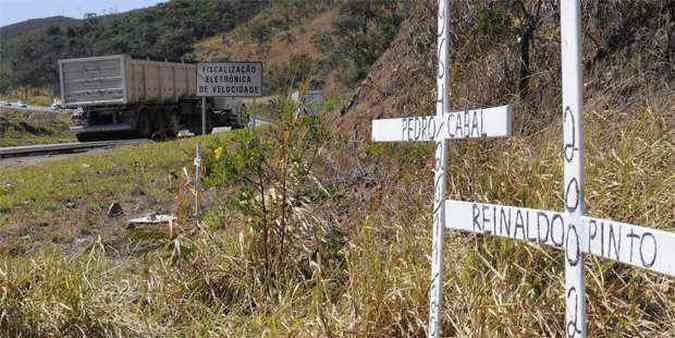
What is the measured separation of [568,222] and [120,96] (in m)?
23.2

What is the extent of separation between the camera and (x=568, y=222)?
2.76 m

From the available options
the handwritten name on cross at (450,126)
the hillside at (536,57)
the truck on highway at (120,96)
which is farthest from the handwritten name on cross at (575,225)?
the truck on highway at (120,96)

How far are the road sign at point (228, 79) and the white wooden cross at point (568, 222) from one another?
23.9ft

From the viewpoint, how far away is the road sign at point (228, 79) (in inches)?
422

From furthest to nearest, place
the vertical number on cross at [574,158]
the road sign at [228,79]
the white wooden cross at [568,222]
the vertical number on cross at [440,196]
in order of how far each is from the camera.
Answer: the road sign at [228,79] < the vertical number on cross at [440,196] < the vertical number on cross at [574,158] < the white wooden cross at [568,222]

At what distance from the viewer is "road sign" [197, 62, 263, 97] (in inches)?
422

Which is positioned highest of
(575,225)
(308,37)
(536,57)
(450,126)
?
(308,37)

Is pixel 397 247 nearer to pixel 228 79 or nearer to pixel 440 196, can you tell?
pixel 440 196

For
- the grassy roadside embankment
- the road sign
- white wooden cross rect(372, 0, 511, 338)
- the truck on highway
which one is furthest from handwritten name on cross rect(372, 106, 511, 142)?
the truck on highway

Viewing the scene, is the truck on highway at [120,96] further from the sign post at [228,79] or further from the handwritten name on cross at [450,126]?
the handwritten name on cross at [450,126]

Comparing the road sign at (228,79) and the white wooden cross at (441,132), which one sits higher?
the road sign at (228,79)

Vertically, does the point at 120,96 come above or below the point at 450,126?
above

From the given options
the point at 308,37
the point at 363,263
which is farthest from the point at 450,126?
the point at 308,37

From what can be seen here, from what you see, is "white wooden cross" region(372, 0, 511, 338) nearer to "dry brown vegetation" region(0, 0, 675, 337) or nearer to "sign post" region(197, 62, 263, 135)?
"dry brown vegetation" region(0, 0, 675, 337)
